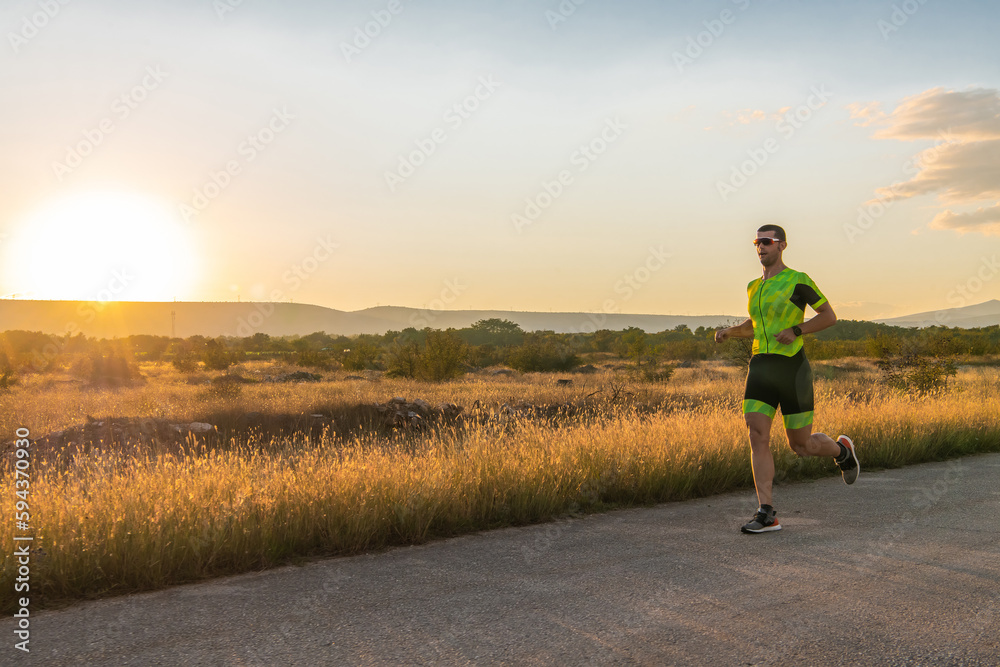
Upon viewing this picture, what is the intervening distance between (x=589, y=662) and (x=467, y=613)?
904 millimetres

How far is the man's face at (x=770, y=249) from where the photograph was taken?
233 inches

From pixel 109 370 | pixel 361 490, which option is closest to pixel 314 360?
pixel 109 370

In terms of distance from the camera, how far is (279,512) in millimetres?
5414

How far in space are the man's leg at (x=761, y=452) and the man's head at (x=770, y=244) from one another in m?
1.28

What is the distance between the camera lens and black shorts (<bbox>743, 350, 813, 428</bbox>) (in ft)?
19.0

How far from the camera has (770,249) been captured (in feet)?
19.4

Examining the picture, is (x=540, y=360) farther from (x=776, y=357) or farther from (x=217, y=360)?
(x=776, y=357)

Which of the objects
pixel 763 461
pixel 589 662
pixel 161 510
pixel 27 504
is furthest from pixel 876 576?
pixel 27 504

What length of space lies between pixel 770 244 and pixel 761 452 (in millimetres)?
1730

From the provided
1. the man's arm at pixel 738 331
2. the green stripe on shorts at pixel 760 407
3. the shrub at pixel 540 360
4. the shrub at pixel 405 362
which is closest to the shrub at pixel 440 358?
the shrub at pixel 405 362

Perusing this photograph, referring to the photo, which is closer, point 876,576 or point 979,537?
point 876,576

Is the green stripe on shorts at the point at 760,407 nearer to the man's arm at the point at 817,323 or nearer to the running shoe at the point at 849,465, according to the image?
the man's arm at the point at 817,323

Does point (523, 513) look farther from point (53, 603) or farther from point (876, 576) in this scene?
point (53, 603)

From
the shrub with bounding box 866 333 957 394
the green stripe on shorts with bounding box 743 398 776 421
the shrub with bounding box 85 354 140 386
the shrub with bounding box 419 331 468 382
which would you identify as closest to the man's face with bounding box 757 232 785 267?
the green stripe on shorts with bounding box 743 398 776 421
